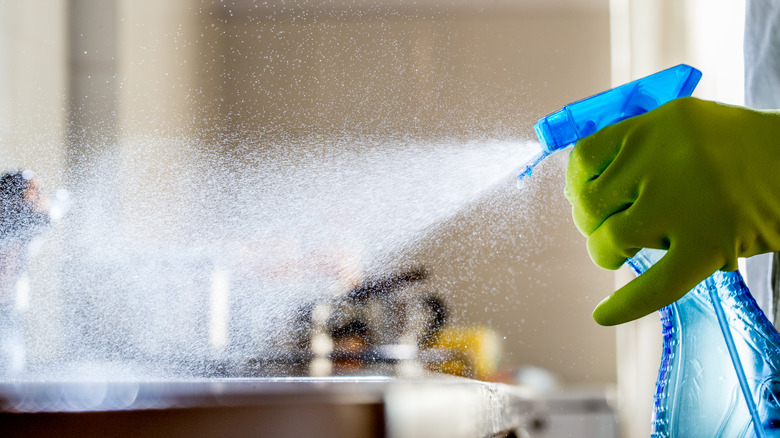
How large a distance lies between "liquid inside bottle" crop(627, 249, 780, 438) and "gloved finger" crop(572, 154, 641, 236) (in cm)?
8

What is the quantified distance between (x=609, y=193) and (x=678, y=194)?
0.04 m

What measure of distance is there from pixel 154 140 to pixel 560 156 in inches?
29.1

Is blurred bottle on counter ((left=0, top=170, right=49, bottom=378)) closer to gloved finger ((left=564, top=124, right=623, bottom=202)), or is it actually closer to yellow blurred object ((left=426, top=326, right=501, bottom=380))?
yellow blurred object ((left=426, top=326, right=501, bottom=380))

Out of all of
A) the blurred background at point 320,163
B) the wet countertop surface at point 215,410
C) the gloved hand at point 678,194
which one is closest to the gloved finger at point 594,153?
the gloved hand at point 678,194

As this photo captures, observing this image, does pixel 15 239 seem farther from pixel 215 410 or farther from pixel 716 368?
pixel 716 368

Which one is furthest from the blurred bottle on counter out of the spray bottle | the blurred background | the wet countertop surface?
the spray bottle

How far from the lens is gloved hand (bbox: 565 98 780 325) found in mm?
339

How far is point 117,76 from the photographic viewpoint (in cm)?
105

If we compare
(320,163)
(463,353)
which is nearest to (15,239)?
(320,163)

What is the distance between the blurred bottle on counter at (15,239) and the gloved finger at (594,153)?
870 mm

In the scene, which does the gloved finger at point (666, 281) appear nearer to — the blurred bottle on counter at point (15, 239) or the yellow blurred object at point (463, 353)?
the yellow blurred object at point (463, 353)

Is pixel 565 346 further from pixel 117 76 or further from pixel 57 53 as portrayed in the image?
pixel 57 53

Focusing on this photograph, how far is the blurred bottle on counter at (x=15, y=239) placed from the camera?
2.93 ft

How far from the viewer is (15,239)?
0.93 m
